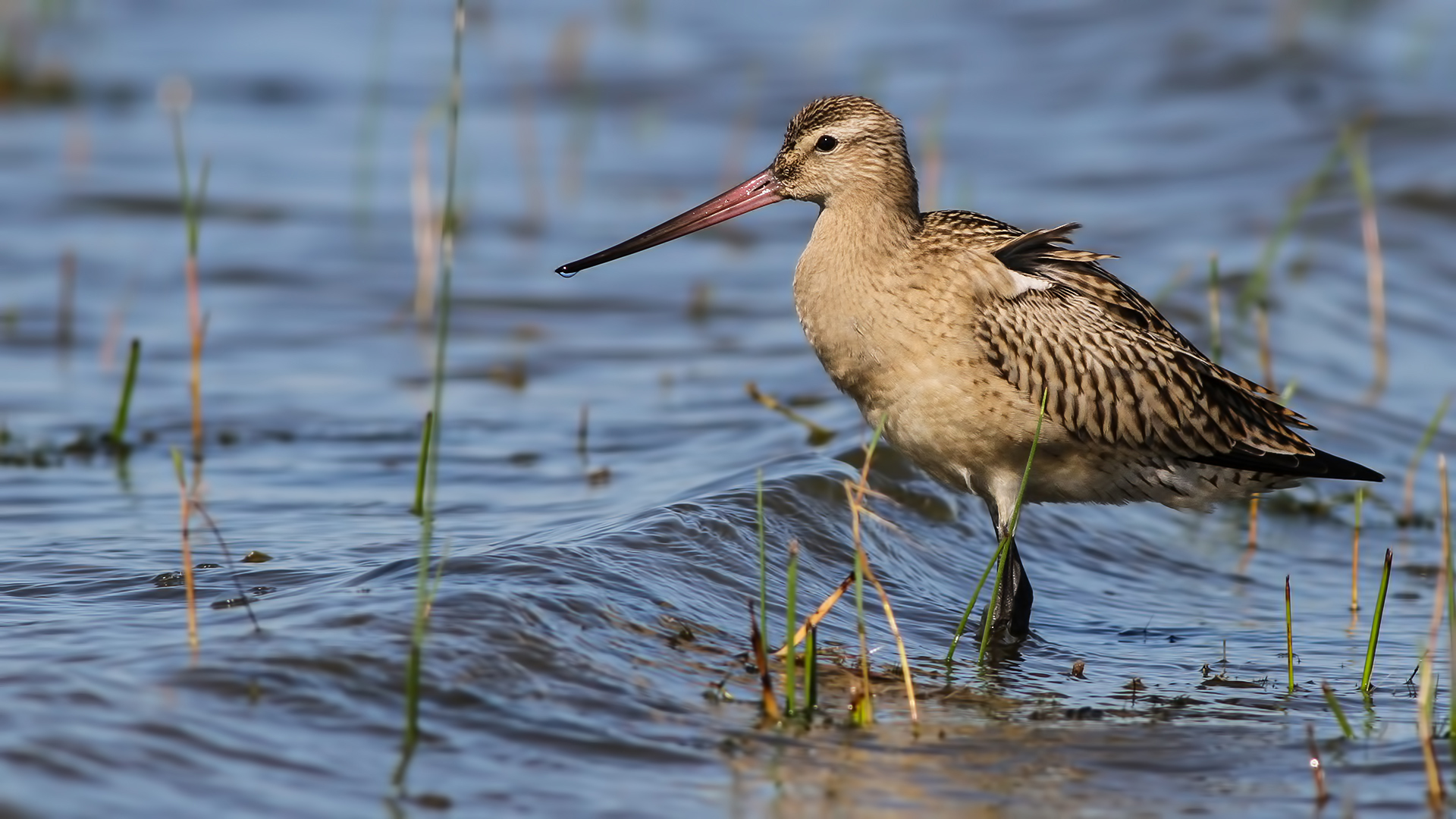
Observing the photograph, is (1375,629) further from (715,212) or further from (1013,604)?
(715,212)

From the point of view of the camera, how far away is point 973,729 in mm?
4289

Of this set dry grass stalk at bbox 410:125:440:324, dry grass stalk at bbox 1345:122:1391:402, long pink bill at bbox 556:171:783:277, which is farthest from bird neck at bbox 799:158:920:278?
dry grass stalk at bbox 410:125:440:324

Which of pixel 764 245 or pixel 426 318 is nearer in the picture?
pixel 426 318

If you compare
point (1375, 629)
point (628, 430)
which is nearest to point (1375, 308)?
point (628, 430)

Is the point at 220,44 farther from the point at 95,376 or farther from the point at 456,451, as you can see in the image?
the point at 456,451

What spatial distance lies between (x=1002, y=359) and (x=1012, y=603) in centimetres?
77

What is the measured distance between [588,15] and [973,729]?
13.2 m

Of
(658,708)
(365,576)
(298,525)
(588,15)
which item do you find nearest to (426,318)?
(298,525)

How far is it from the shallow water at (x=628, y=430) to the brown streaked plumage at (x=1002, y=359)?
47 cm

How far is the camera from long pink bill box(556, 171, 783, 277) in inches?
219

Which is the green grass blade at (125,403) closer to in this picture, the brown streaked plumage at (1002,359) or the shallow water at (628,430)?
the shallow water at (628,430)

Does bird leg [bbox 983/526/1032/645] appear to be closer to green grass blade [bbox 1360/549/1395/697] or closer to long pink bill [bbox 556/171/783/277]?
green grass blade [bbox 1360/549/1395/697]

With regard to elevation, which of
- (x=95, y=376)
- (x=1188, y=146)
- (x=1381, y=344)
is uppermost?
(x=1188, y=146)

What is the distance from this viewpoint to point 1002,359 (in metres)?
5.05
